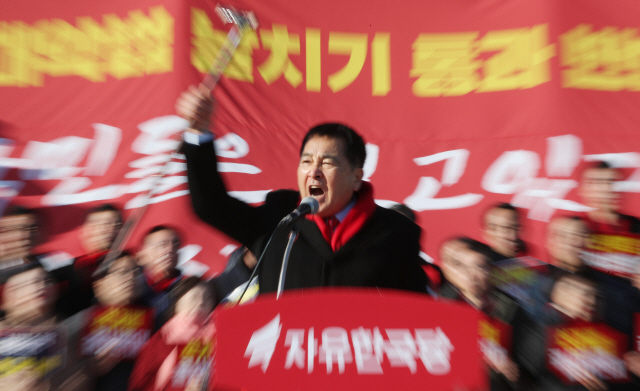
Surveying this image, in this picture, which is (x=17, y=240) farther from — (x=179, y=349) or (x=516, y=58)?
(x=516, y=58)

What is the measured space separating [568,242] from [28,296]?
2456mm

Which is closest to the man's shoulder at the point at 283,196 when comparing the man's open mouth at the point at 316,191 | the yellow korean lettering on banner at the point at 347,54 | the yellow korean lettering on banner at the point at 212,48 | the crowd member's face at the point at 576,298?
the man's open mouth at the point at 316,191

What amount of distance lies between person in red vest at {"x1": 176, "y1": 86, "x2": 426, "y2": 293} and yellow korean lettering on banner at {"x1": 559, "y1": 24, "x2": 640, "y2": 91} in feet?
7.87

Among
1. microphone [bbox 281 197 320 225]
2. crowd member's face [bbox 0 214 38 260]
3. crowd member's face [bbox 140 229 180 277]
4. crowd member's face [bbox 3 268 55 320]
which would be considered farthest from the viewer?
crowd member's face [bbox 140 229 180 277]

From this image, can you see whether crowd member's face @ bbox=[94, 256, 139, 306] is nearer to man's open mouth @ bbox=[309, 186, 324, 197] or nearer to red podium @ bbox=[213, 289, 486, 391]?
man's open mouth @ bbox=[309, 186, 324, 197]

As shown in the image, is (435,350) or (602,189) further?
(602,189)

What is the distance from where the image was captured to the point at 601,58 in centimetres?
366

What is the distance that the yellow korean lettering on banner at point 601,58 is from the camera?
3.64 meters

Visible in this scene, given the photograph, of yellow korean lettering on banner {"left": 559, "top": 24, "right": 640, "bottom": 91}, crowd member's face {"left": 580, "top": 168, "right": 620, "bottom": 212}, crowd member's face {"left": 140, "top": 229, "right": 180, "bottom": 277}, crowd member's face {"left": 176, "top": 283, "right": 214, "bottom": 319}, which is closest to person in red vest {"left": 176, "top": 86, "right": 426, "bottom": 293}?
crowd member's face {"left": 176, "top": 283, "right": 214, "bottom": 319}

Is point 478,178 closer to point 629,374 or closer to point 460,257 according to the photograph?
point 460,257

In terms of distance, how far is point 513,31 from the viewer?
12.3 feet

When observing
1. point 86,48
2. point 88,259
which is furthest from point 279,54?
point 88,259

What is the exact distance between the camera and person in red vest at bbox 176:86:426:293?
5.35 feet

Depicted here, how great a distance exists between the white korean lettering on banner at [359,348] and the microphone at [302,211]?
1.62 feet
